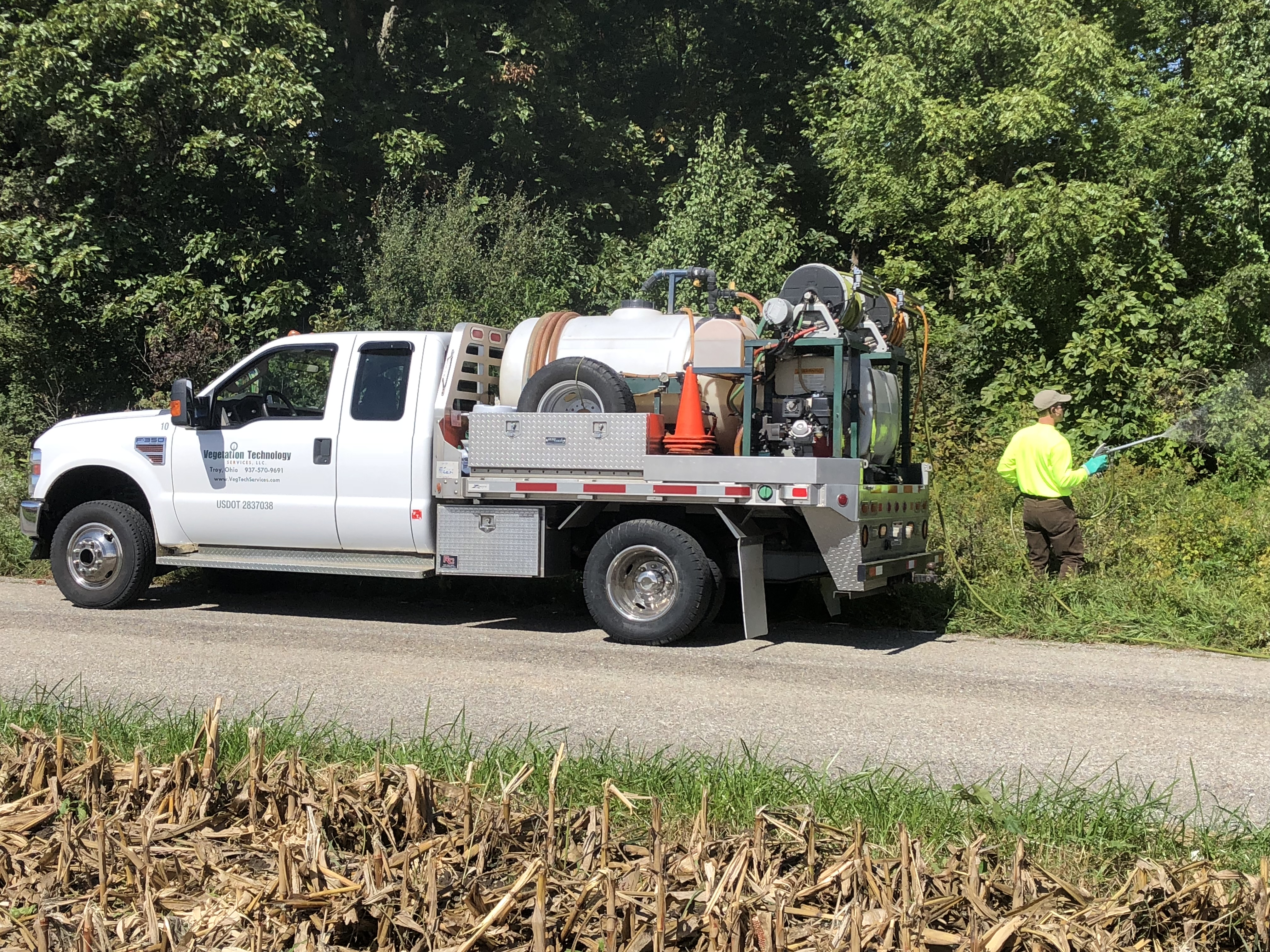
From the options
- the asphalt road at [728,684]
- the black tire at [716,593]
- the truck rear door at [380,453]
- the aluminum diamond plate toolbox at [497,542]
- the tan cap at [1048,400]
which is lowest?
the asphalt road at [728,684]

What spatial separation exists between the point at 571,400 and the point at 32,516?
4.79m

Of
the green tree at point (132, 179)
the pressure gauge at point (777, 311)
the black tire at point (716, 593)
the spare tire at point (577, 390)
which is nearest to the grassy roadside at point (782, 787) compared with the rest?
the black tire at point (716, 593)

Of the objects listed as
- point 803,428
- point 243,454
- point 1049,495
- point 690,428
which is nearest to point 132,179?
point 243,454

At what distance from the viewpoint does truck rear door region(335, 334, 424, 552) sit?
31.8 ft

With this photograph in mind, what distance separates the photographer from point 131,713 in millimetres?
5652

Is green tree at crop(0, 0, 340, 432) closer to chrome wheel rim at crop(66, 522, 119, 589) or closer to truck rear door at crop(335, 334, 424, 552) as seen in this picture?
chrome wheel rim at crop(66, 522, 119, 589)

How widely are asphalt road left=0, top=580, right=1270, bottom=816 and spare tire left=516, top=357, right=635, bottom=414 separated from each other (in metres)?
1.69

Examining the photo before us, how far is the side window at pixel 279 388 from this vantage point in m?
10.2

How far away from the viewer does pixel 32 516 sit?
10547 mm

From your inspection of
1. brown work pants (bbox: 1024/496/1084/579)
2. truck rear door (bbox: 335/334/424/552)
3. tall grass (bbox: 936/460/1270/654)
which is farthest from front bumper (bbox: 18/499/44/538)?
brown work pants (bbox: 1024/496/1084/579)

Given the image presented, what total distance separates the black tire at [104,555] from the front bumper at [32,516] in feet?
0.78

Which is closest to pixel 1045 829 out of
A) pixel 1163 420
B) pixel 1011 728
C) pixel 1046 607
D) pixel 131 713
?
pixel 1011 728

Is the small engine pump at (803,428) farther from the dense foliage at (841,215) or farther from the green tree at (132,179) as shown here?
the green tree at (132,179)

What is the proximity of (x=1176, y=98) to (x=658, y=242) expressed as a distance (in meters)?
7.59
